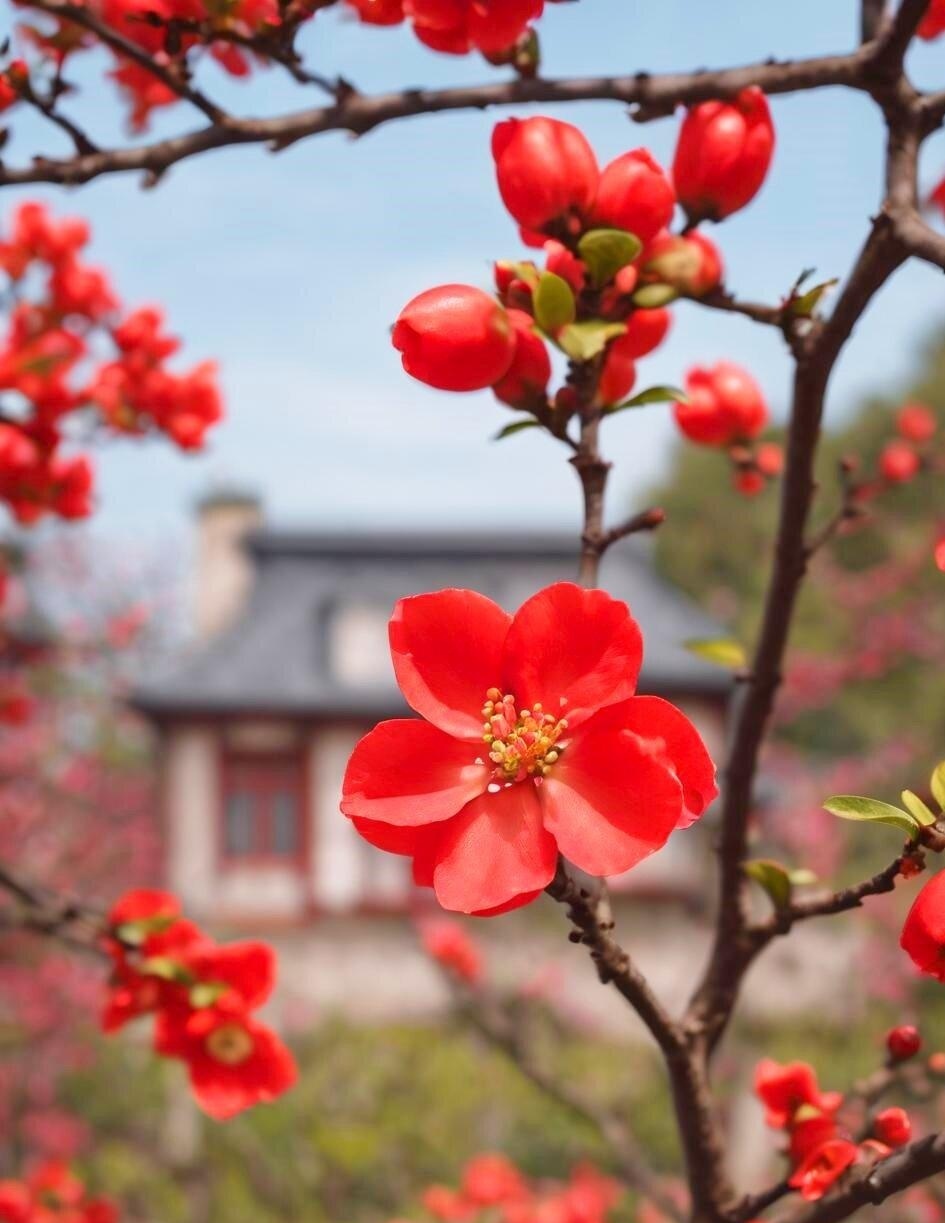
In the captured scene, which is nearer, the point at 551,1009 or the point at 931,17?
the point at 931,17

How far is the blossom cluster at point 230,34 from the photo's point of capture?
2.94ft

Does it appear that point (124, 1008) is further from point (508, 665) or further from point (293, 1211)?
point (293, 1211)

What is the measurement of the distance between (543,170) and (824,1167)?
730 millimetres

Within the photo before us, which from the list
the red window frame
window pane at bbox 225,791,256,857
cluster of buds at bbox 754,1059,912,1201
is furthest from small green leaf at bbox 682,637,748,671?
window pane at bbox 225,791,256,857

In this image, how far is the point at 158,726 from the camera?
41.8 ft

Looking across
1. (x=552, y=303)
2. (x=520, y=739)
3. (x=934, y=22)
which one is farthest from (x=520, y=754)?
(x=934, y=22)

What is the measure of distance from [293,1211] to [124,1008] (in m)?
5.43

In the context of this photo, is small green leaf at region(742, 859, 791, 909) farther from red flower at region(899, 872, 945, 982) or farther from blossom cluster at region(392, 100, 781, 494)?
blossom cluster at region(392, 100, 781, 494)

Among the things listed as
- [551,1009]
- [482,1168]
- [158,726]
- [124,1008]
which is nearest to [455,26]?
[124,1008]

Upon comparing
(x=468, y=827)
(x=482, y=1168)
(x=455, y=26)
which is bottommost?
(x=482, y=1168)

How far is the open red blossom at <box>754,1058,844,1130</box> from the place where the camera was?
979 mm

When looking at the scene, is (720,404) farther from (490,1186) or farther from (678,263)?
(490,1186)

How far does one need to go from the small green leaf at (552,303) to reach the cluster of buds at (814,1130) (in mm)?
581

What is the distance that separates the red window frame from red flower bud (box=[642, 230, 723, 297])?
39.3 ft
